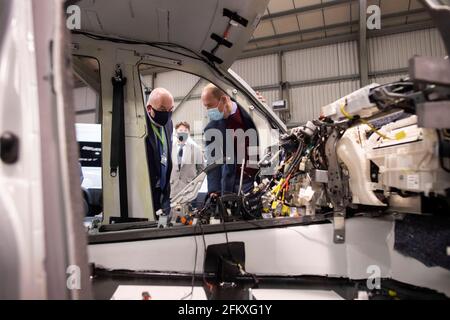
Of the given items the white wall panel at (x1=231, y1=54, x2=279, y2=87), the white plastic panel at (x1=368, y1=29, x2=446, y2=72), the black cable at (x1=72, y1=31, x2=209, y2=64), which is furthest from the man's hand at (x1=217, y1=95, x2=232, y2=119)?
the white plastic panel at (x1=368, y1=29, x2=446, y2=72)

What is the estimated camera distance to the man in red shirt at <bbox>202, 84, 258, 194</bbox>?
9.72ft

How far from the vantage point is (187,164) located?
5000 millimetres

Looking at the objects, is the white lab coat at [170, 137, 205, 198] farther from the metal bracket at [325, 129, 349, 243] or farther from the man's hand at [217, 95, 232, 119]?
the metal bracket at [325, 129, 349, 243]

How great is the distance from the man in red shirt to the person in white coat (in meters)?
1.54

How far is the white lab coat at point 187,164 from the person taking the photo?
4702 millimetres

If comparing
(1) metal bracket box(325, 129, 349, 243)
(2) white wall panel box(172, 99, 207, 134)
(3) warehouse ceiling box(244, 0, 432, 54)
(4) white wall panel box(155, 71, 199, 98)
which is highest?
(3) warehouse ceiling box(244, 0, 432, 54)

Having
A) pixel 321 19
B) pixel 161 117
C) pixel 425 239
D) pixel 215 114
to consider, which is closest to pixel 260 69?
pixel 321 19

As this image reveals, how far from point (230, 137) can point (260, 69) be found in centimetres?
680

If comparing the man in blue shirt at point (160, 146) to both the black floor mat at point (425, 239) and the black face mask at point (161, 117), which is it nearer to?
the black face mask at point (161, 117)

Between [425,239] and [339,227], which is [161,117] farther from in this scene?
[425,239]

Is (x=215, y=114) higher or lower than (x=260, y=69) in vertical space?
lower

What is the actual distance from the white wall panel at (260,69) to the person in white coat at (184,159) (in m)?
4.64

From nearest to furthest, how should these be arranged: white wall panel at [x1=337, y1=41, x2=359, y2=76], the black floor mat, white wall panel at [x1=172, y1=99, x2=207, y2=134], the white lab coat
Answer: the black floor mat, the white lab coat, white wall panel at [x1=337, y1=41, x2=359, y2=76], white wall panel at [x1=172, y1=99, x2=207, y2=134]
